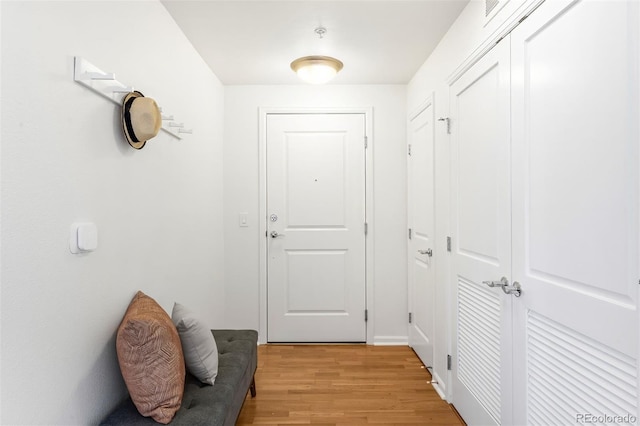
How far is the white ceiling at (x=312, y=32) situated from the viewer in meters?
2.13

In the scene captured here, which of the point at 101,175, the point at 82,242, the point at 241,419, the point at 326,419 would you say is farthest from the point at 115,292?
the point at 326,419

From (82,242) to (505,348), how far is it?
70.0 inches

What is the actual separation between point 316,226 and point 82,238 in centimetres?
227

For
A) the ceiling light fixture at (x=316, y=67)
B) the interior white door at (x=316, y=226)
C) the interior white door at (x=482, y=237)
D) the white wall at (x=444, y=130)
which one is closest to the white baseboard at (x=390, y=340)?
the interior white door at (x=316, y=226)

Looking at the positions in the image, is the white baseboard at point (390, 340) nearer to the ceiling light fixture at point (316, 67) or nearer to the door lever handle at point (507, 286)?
the door lever handle at point (507, 286)

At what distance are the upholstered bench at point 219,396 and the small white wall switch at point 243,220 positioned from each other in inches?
50.4

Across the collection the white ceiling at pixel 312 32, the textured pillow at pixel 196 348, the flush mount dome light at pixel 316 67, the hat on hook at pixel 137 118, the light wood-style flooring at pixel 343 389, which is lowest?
the light wood-style flooring at pixel 343 389

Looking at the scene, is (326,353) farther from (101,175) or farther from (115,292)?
(101,175)

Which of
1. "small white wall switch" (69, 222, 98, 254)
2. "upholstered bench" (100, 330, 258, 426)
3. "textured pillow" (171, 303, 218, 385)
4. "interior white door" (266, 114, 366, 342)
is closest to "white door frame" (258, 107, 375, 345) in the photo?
"interior white door" (266, 114, 366, 342)

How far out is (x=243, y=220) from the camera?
11.2ft

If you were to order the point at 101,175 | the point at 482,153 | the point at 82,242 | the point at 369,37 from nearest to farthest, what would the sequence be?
the point at 82,242 → the point at 101,175 → the point at 482,153 → the point at 369,37

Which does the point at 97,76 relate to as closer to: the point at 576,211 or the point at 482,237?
the point at 576,211

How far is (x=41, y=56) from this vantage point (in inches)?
45.8

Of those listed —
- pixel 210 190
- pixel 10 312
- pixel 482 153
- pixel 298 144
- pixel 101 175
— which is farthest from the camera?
pixel 298 144
